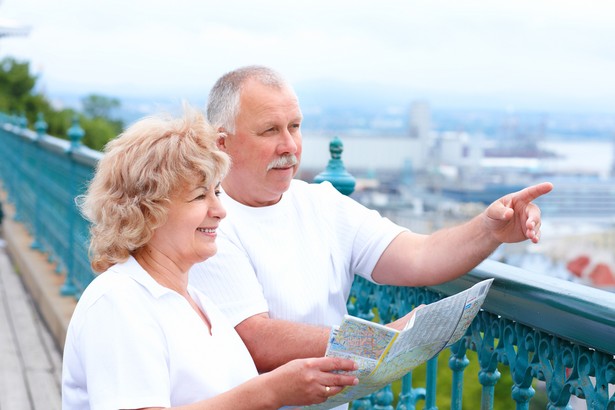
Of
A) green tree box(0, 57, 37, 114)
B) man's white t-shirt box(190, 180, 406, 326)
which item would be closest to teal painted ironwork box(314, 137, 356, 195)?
man's white t-shirt box(190, 180, 406, 326)

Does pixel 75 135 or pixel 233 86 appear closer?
pixel 233 86

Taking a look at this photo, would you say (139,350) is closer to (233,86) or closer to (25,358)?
(233,86)

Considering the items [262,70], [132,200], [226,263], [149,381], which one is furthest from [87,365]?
[262,70]

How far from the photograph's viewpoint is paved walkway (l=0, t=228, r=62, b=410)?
434 cm

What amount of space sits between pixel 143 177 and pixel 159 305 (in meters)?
0.26

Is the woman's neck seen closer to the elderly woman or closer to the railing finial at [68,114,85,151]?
the elderly woman

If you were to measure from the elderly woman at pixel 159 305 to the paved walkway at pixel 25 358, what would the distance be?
8.57 ft

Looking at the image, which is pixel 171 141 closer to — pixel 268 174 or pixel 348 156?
pixel 268 174

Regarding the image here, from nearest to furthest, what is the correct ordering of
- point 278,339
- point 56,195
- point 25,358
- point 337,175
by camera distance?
point 278,339 → point 337,175 → point 25,358 → point 56,195

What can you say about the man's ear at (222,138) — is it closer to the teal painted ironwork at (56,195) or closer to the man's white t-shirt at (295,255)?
the man's white t-shirt at (295,255)

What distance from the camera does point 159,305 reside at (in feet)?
5.95

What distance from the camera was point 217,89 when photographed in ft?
8.04

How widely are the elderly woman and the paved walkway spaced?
2.61m

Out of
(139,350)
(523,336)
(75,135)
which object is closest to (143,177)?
(139,350)
